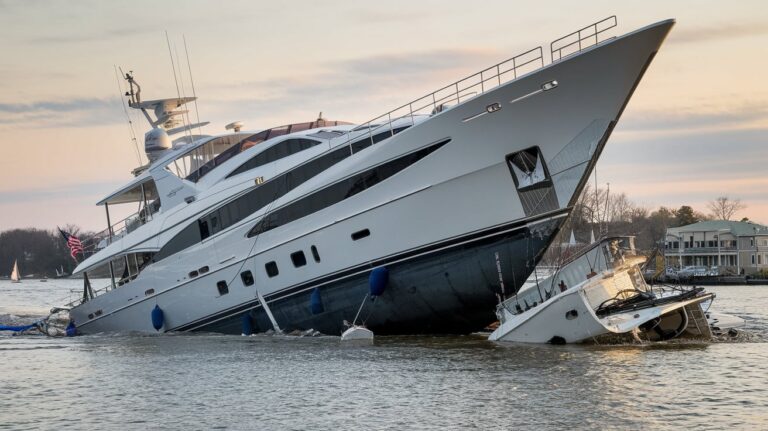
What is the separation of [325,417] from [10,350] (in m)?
14.3

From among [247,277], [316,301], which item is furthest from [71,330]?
[316,301]

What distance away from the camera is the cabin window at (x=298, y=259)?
24609 millimetres

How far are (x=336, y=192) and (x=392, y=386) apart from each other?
7.11 meters

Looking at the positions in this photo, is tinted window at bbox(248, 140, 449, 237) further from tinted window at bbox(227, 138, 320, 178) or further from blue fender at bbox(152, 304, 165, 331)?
blue fender at bbox(152, 304, 165, 331)

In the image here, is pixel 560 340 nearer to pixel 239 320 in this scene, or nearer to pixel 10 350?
pixel 239 320

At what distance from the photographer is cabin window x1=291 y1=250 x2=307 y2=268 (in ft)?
80.7

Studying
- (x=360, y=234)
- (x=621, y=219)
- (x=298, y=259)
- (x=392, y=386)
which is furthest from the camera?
(x=621, y=219)

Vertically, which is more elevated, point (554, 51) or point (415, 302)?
point (554, 51)

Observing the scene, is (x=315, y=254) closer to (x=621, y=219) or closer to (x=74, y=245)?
(x=74, y=245)

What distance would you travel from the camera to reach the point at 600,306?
22.4 m

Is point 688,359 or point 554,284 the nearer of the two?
point 688,359

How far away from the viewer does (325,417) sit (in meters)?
15.4

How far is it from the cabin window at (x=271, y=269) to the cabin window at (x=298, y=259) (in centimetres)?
61

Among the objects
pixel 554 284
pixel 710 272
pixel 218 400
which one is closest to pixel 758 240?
pixel 710 272
